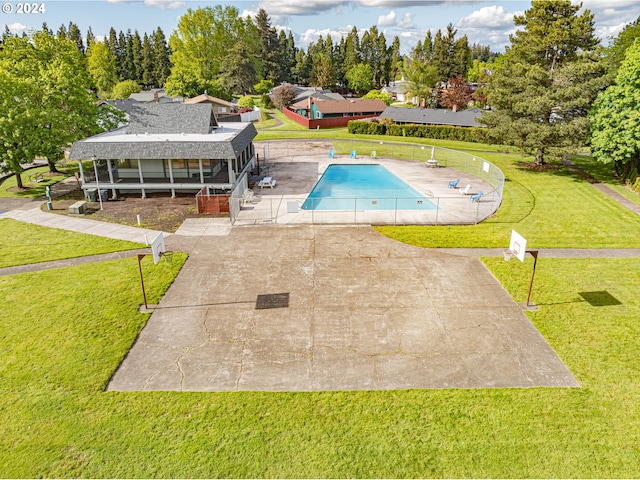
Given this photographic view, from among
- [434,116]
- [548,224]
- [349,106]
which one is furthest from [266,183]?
[349,106]

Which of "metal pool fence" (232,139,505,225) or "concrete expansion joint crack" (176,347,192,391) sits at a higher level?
"metal pool fence" (232,139,505,225)

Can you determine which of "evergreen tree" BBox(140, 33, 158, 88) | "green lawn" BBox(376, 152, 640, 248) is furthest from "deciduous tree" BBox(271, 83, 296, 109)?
"green lawn" BBox(376, 152, 640, 248)

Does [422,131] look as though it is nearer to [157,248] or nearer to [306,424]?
[157,248]

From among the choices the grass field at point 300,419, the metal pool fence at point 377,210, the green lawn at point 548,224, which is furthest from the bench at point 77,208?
the green lawn at point 548,224

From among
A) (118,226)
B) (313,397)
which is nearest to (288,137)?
(118,226)

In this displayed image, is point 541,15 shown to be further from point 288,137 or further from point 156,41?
point 156,41

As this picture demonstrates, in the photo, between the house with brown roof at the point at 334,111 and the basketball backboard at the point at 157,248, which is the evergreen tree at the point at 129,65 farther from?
the basketball backboard at the point at 157,248

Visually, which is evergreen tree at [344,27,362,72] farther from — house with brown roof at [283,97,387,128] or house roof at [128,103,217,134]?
house roof at [128,103,217,134]
